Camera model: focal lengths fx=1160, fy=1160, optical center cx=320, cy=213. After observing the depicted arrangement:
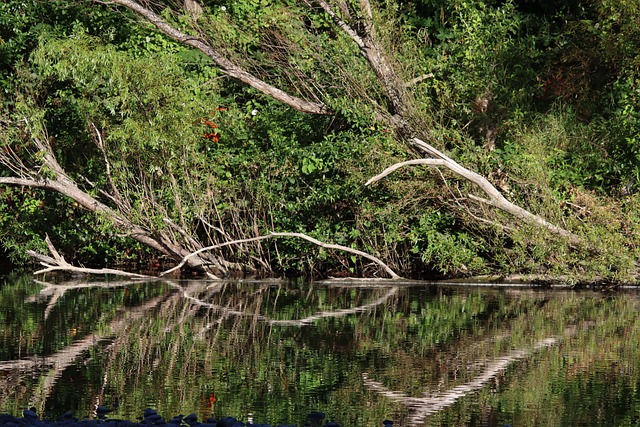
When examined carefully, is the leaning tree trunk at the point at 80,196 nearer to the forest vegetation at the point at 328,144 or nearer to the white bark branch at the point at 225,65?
the forest vegetation at the point at 328,144

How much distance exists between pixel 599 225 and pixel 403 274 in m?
3.08

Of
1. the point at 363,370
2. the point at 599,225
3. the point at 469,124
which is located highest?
the point at 469,124

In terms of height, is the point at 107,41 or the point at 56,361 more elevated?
the point at 107,41

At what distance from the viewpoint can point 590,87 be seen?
60.1 ft

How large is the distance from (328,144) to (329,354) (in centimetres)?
655

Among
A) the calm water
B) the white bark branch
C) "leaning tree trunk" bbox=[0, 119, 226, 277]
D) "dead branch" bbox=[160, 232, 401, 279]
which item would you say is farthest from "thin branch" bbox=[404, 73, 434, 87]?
"leaning tree trunk" bbox=[0, 119, 226, 277]

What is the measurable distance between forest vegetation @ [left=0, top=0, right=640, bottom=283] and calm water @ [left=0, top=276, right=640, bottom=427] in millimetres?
1194

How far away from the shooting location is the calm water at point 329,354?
7.37 metres

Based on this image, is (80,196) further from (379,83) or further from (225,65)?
(379,83)

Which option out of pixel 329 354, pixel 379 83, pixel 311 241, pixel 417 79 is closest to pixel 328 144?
pixel 379 83

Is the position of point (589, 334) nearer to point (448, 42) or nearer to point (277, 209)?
point (277, 209)

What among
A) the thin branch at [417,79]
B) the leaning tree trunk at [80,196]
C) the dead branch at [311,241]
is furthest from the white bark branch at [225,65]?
the leaning tree trunk at [80,196]

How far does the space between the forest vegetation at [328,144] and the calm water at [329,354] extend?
119 cm

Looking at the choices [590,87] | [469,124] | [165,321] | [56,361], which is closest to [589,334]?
[165,321]
